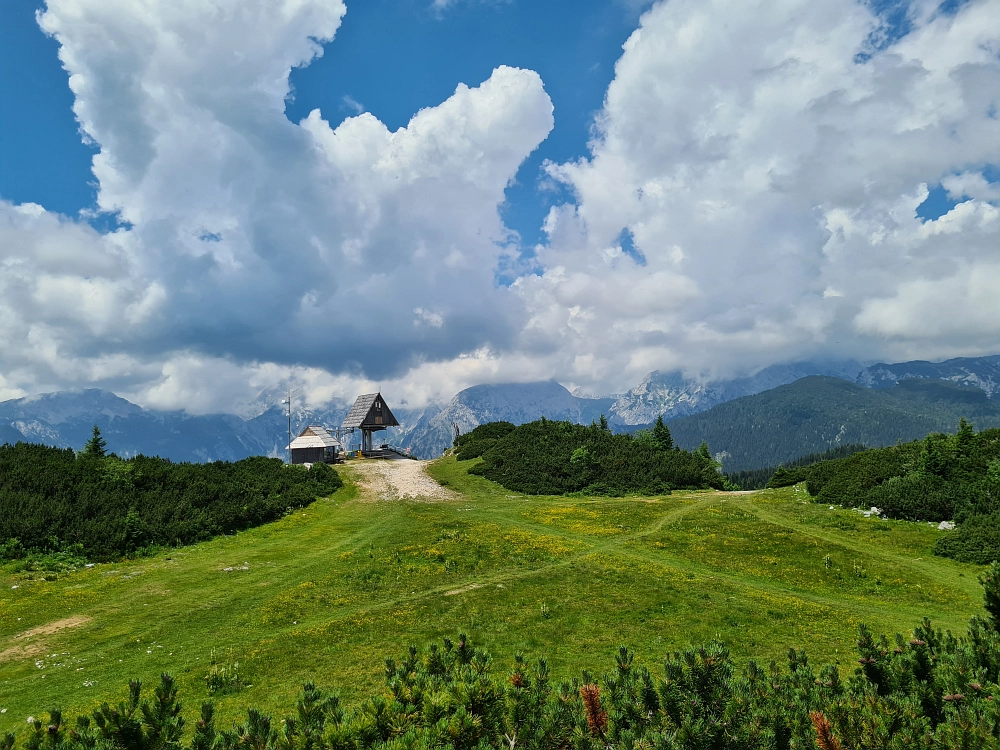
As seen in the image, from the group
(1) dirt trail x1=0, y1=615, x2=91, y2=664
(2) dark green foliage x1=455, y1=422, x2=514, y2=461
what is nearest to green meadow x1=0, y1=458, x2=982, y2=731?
(1) dirt trail x1=0, y1=615, x2=91, y2=664

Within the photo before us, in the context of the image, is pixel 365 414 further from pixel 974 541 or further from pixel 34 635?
pixel 974 541

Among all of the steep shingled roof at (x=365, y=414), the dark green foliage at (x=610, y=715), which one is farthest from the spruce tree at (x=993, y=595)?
the steep shingled roof at (x=365, y=414)

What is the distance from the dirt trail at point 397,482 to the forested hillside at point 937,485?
98.2 feet

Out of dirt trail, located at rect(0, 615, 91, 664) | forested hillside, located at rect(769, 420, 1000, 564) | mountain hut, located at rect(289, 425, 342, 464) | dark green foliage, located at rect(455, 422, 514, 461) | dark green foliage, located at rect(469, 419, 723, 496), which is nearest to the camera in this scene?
dirt trail, located at rect(0, 615, 91, 664)

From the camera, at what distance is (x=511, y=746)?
594 centimetres

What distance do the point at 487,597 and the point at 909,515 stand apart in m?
26.4

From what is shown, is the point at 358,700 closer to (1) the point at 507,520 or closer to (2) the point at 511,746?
(2) the point at 511,746

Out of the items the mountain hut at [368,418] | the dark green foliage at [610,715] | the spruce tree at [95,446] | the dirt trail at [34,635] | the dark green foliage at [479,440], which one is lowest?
the dirt trail at [34,635]

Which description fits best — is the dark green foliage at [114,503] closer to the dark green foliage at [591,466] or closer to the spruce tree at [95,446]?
the spruce tree at [95,446]

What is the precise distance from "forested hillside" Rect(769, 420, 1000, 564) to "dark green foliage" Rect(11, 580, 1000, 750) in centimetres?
2433

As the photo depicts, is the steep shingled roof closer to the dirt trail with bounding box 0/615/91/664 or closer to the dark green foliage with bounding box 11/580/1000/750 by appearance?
the dirt trail with bounding box 0/615/91/664

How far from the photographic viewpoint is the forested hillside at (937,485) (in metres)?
25.6

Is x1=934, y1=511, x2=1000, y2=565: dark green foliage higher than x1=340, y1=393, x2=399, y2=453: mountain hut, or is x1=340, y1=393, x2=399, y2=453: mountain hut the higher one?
x1=340, y1=393, x2=399, y2=453: mountain hut

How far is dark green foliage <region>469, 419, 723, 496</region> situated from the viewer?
4866cm
